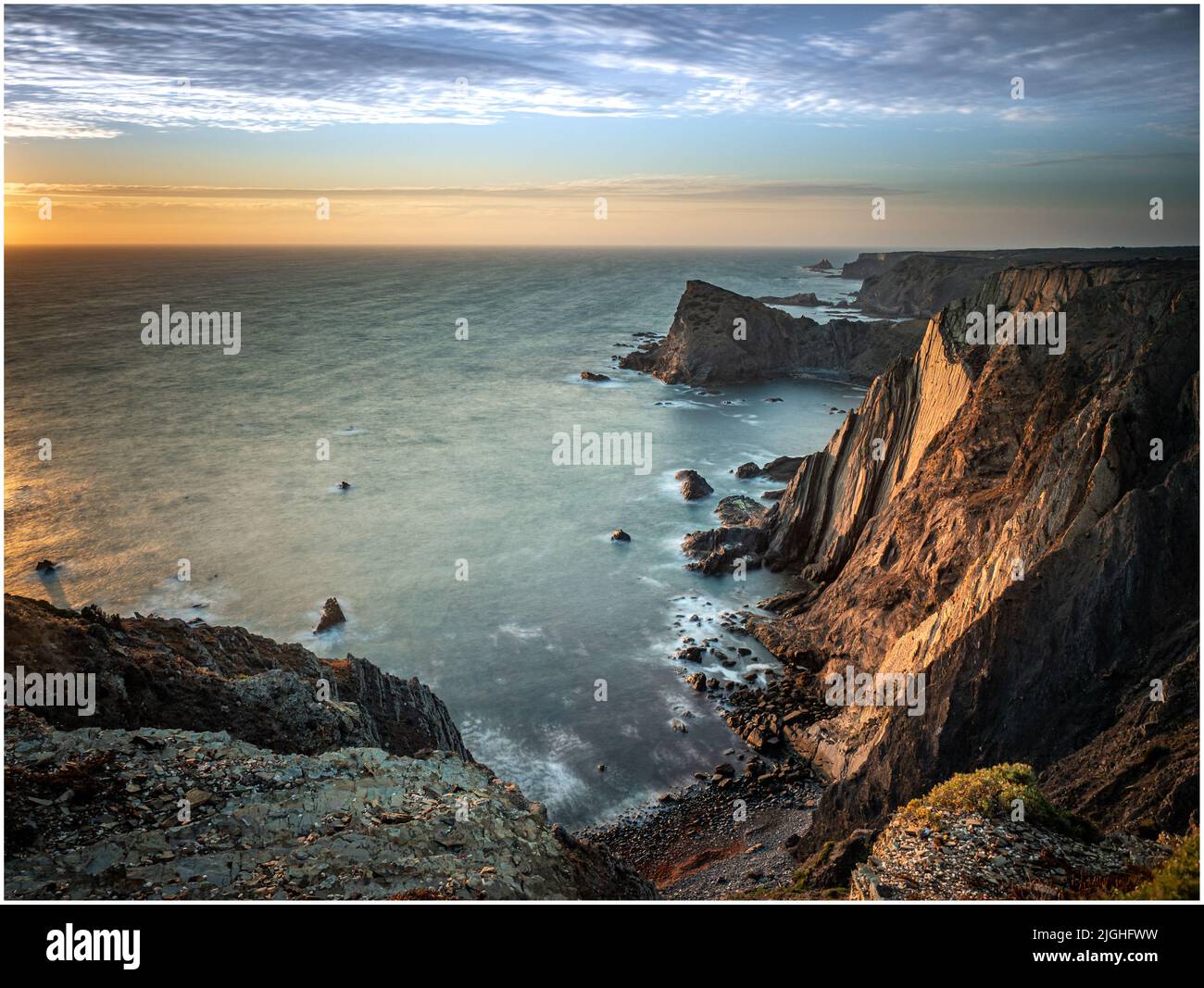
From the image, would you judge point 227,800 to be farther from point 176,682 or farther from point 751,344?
Result: point 751,344

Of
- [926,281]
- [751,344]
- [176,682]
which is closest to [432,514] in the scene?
[176,682]

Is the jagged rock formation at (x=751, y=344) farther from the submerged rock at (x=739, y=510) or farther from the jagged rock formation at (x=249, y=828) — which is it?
the jagged rock formation at (x=249, y=828)

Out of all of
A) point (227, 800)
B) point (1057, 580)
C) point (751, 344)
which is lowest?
point (227, 800)

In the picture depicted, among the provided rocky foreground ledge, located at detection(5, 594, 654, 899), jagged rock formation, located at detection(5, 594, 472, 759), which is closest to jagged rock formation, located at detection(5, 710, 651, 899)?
→ rocky foreground ledge, located at detection(5, 594, 654, 899)

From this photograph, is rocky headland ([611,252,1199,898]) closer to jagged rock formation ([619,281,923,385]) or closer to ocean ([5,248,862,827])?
ocean ([5,248,862,827])

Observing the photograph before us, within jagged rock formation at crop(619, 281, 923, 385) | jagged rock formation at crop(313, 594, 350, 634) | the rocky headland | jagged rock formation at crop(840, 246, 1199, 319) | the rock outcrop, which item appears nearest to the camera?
the rocky headland
